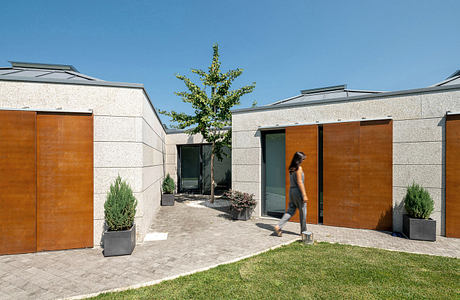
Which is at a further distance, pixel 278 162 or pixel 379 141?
pixel 278 162

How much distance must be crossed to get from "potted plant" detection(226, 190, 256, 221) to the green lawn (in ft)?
10.6

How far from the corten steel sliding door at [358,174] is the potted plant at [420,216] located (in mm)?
638

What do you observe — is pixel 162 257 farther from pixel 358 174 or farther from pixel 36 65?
pixel 36 65

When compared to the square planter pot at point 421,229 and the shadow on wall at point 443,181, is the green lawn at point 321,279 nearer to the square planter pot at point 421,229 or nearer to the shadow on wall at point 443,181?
the square planter pot at point 421,229

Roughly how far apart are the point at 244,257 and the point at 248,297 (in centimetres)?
153

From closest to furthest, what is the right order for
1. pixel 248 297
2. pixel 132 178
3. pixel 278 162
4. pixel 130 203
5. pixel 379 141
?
pixel 248 297
pixel 130 203
pixel 132 178
pixel 379 141
pixel 278 162

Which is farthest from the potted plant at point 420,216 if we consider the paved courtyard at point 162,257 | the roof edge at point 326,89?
the roof edge at point 326,89

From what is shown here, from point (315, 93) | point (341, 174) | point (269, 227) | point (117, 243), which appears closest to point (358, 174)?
point (341, 174)

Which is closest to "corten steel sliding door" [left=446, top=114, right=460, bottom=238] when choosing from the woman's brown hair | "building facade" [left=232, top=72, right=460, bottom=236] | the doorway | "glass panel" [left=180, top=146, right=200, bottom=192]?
"building facade" [left=232, top=72, right=460, bottom=236]

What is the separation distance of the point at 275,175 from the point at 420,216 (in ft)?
14.4

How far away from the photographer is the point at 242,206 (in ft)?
27.4

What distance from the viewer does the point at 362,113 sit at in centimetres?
736

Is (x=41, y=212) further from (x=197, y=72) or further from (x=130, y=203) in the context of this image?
(x=197, y=72)

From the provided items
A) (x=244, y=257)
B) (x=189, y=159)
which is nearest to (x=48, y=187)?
(x=244, y=257)
